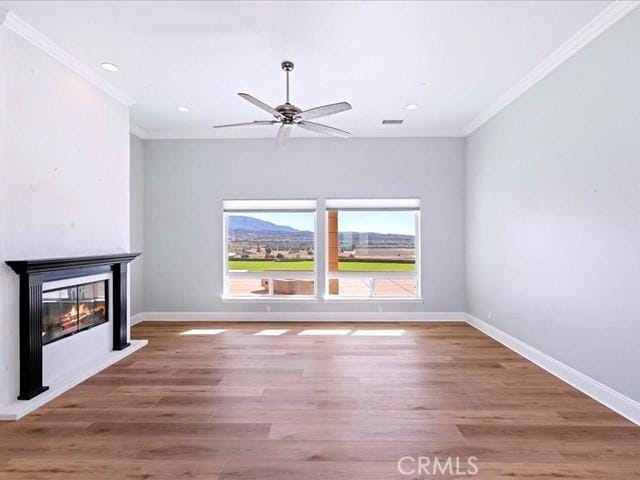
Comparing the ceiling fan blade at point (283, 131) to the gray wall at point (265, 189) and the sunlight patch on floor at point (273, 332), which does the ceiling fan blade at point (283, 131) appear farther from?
the sunlight patch on floor at point (273, 332)

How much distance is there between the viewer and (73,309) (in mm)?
3436

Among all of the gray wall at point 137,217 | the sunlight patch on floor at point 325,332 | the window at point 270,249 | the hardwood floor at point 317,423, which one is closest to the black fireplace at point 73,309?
the hardwood floor at point 317,423

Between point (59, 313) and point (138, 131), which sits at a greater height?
point (138, 131)

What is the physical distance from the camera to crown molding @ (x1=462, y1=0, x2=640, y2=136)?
257 centimetres

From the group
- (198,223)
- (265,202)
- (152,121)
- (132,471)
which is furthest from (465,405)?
(152,121)

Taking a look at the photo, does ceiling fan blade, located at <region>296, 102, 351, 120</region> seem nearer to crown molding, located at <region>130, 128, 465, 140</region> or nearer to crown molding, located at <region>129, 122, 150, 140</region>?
crown molding, located at <region>130, 128, 465, 140</region>

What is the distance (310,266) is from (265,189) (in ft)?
4.91

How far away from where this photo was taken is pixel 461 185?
18.6 feet

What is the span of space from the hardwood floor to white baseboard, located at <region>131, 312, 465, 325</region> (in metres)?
1.71

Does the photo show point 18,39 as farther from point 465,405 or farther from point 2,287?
point 465,405

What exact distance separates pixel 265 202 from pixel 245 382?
3.26 meters

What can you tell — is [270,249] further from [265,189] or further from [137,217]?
[137,217]

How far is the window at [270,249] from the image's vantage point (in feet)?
19.2

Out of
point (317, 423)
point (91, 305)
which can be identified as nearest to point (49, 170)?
point (91, 305)
